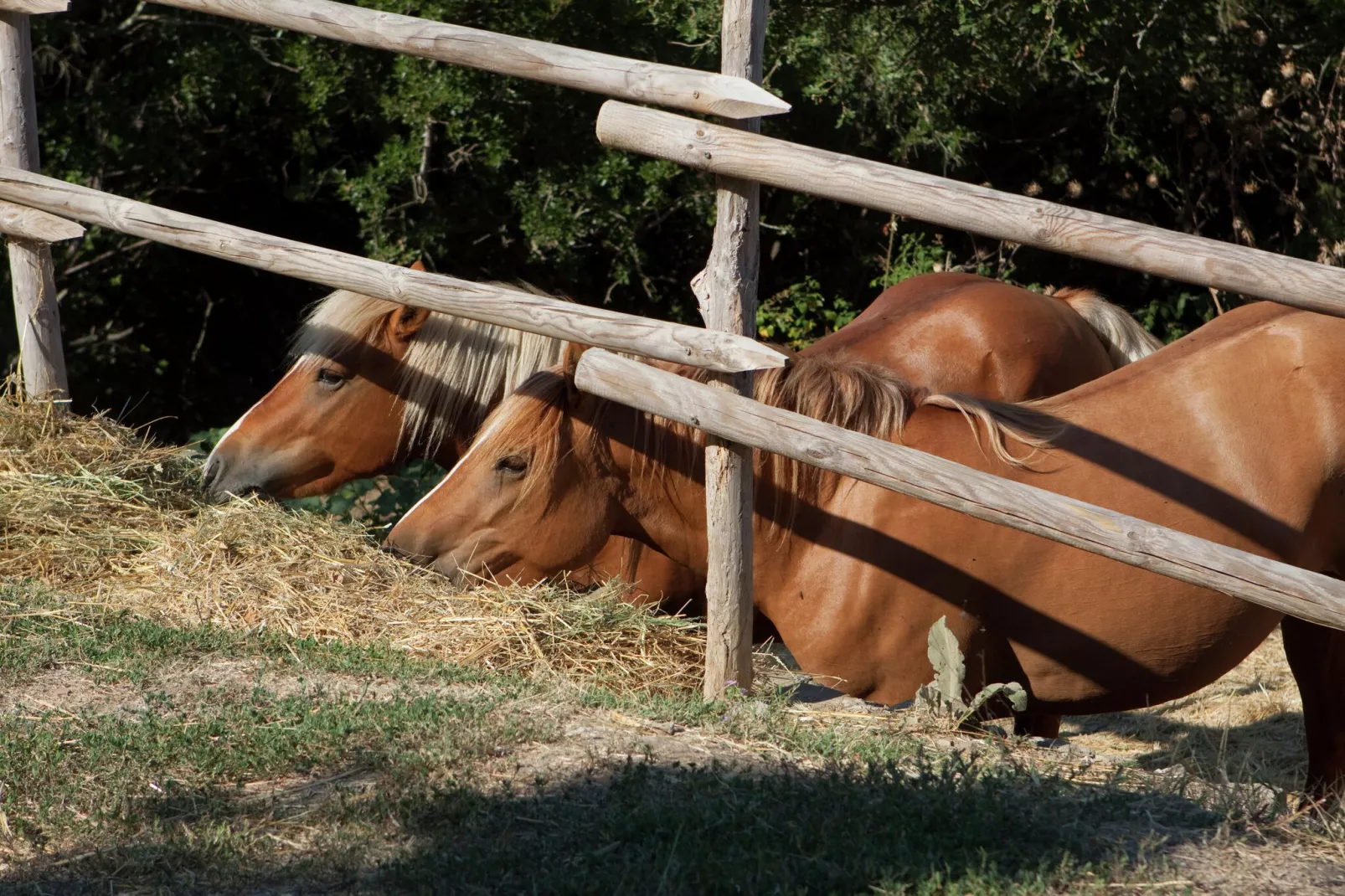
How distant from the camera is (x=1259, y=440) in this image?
359cm

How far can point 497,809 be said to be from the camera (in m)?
2.73

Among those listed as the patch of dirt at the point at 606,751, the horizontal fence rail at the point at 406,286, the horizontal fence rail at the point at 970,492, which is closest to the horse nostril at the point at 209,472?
the horizontal fence rail at the point at 406,286

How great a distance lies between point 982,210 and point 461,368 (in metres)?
2.43

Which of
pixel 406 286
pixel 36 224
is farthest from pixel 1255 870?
pixel 36 224

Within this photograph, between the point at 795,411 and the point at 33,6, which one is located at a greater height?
the point at 33,6

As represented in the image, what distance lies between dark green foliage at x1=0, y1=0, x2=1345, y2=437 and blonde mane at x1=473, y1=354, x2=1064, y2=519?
11.6 feet

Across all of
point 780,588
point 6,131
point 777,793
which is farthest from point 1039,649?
point 6,131

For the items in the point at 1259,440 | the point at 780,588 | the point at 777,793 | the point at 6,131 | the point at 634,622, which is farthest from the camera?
the point at 6,131

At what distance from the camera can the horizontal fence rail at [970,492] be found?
9.34ft

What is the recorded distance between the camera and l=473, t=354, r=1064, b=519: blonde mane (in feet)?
12.3

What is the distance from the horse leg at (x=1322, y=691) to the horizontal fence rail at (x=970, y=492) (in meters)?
0.97

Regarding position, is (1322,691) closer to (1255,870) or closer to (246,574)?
(1255,870)

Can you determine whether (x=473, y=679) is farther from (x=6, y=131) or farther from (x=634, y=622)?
(x=6, y=131)

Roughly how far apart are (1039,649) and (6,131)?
410 cm
